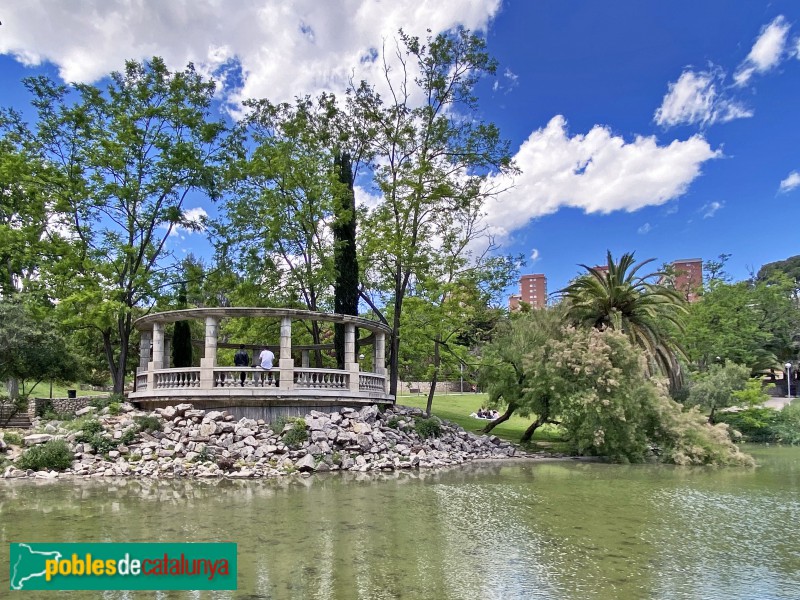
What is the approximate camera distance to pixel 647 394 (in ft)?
66.6

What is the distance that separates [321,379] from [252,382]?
2.61 m

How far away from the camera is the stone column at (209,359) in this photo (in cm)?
1736

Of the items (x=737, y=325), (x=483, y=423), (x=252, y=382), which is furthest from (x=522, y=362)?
(x=737, y=325)

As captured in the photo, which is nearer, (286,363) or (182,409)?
(182,409)

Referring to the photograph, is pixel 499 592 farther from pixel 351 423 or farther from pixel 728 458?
pixel 728 458

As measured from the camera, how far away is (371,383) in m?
20.7

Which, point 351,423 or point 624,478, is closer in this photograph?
point 624,478

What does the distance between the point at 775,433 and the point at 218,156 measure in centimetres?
3366

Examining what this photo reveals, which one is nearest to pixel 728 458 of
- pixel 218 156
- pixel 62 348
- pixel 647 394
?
pixel 647 394

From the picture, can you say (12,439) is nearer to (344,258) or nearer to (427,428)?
(427,428)

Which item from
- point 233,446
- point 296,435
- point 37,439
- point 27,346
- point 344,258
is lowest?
point 233,446

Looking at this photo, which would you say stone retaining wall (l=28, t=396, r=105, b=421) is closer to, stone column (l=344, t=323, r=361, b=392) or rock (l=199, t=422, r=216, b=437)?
rock (l=199, t=422, r=216, b=437)

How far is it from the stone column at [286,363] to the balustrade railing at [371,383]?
113 inches

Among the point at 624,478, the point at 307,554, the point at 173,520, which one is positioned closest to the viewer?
the point at 307,554
